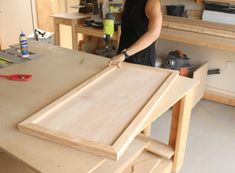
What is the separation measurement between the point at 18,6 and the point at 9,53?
289 cm

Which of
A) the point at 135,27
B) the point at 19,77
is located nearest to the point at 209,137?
the point at 135,27

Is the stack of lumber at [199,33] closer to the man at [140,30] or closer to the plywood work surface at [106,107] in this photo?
the man at [140,30]

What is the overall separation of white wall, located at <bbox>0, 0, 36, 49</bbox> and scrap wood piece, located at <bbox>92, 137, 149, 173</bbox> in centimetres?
374

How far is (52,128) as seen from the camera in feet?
3.77

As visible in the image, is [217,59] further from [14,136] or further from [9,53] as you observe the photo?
[14,136]

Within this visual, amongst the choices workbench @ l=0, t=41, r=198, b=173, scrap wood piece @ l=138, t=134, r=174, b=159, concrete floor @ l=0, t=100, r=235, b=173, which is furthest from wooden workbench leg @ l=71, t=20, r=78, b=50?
scrap wood piece @ l=138, t=134, r=174, b=159

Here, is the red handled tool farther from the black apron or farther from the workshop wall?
the workshop wall

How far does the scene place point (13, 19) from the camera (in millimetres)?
4645

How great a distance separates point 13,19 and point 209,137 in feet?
11.8

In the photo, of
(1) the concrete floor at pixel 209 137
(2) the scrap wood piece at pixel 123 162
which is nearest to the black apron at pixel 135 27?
(2) the scrap wood piece at pixel 123 162

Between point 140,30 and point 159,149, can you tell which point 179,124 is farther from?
point 140,30

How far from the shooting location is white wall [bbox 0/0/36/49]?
4.51 metres

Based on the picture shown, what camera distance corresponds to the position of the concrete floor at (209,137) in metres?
2.20

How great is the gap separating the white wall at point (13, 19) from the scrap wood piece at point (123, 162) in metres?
3.74
